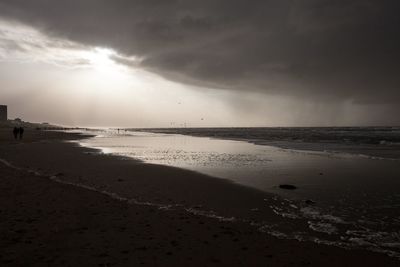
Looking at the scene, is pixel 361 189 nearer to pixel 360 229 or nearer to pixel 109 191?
pixel 360 229

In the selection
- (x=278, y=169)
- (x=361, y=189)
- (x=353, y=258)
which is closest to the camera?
(x=353, y=258)

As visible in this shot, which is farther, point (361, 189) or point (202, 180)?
point (202, 180)

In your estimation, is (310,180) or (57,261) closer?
(57,261)

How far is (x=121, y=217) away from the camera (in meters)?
9.59

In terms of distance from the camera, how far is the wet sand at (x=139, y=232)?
6.75 meters

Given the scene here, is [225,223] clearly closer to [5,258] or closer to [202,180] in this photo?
[5,258]

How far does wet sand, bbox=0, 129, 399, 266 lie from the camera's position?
6.75 metres

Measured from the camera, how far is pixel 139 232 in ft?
27.3

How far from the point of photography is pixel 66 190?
1310cm

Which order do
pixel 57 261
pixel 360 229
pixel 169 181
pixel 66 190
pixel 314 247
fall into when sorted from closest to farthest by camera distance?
pixel 57 261
pixel 314 247
pixel 360 229
pixel 66 190
pixel 169 181

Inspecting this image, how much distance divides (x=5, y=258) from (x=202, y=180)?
11.1m

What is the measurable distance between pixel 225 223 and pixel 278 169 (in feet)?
40.8

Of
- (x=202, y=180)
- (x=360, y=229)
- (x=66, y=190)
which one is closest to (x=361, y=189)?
(x=360, y=229)

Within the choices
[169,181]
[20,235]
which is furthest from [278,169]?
[20,235]
